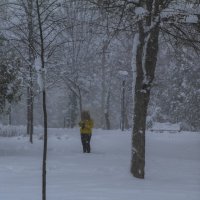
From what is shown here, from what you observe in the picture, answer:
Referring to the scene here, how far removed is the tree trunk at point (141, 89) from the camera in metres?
13.2

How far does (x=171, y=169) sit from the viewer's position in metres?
15.2

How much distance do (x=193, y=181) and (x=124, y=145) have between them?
11.7 m

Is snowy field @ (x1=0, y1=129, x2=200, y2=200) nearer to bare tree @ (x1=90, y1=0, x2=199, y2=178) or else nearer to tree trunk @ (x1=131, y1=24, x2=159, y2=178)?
tree trunk @ (x1=131, y1=24, x2=159, y2=178)

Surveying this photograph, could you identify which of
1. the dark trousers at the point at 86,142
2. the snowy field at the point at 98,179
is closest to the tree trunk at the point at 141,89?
the snowy field at the point at 98,179

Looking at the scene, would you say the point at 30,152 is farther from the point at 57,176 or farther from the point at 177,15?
the point at 177,15

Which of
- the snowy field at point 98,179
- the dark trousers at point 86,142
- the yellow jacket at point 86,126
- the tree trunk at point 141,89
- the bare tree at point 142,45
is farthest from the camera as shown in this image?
the yellow jacket at point 86,126

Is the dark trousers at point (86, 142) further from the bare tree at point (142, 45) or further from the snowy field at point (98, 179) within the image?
the bare tree at point (142, 45)

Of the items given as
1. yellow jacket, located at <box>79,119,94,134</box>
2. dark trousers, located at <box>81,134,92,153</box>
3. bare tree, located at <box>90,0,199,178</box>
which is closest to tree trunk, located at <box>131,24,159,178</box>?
bare tree, located at <box>90,0,199,178</box>

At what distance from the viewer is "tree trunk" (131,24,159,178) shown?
43.2ft

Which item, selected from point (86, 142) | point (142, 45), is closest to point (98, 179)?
point (142, 45)

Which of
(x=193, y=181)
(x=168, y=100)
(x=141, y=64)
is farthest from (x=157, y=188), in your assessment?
(x=168, y=100)

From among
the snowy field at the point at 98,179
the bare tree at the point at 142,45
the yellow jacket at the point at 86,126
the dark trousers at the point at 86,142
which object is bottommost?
the snowy field at the point at 98,179

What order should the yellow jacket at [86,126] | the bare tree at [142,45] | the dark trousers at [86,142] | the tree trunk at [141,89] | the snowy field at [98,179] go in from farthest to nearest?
the yellow jacket at [86,126] < the dark trousers at [86,142] < the tree trunk at [141,89] < the bare tree at [142,45] < the snowy field at [98,179]

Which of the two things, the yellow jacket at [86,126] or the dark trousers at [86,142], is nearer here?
the dark trousers at [86,142]
